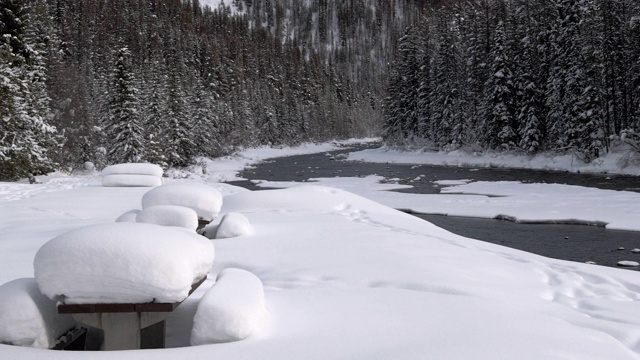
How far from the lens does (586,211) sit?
1770 centimetres

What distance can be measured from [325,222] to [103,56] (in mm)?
71939

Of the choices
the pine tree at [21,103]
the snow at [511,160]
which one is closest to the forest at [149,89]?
the pine tree at [21,103]

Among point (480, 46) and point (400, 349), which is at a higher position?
point (480, 46)

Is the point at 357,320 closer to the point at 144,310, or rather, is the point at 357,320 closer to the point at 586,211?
the point at 144,310

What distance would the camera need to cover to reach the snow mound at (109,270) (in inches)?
154

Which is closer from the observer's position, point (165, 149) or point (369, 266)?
point (369, 266)

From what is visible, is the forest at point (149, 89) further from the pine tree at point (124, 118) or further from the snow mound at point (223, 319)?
the snow mound at point (223, 319)

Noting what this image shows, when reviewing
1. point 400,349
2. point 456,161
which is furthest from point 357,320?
point 456,161

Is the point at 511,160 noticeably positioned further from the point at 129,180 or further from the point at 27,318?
the point at 27,318

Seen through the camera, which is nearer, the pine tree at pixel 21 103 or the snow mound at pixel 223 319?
the snow mound at pixel 223 319

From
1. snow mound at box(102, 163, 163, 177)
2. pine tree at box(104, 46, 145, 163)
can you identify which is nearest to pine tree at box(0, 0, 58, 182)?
pine tree at box(104, 46, 145, 163)

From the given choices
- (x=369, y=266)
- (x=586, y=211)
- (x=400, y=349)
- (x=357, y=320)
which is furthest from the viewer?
(x=586, y=211)

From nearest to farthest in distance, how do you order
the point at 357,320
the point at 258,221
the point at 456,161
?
the point at 357,320 → the point at 258,221 → the point at 456,161

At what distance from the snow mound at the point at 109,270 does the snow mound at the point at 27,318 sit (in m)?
0.18
